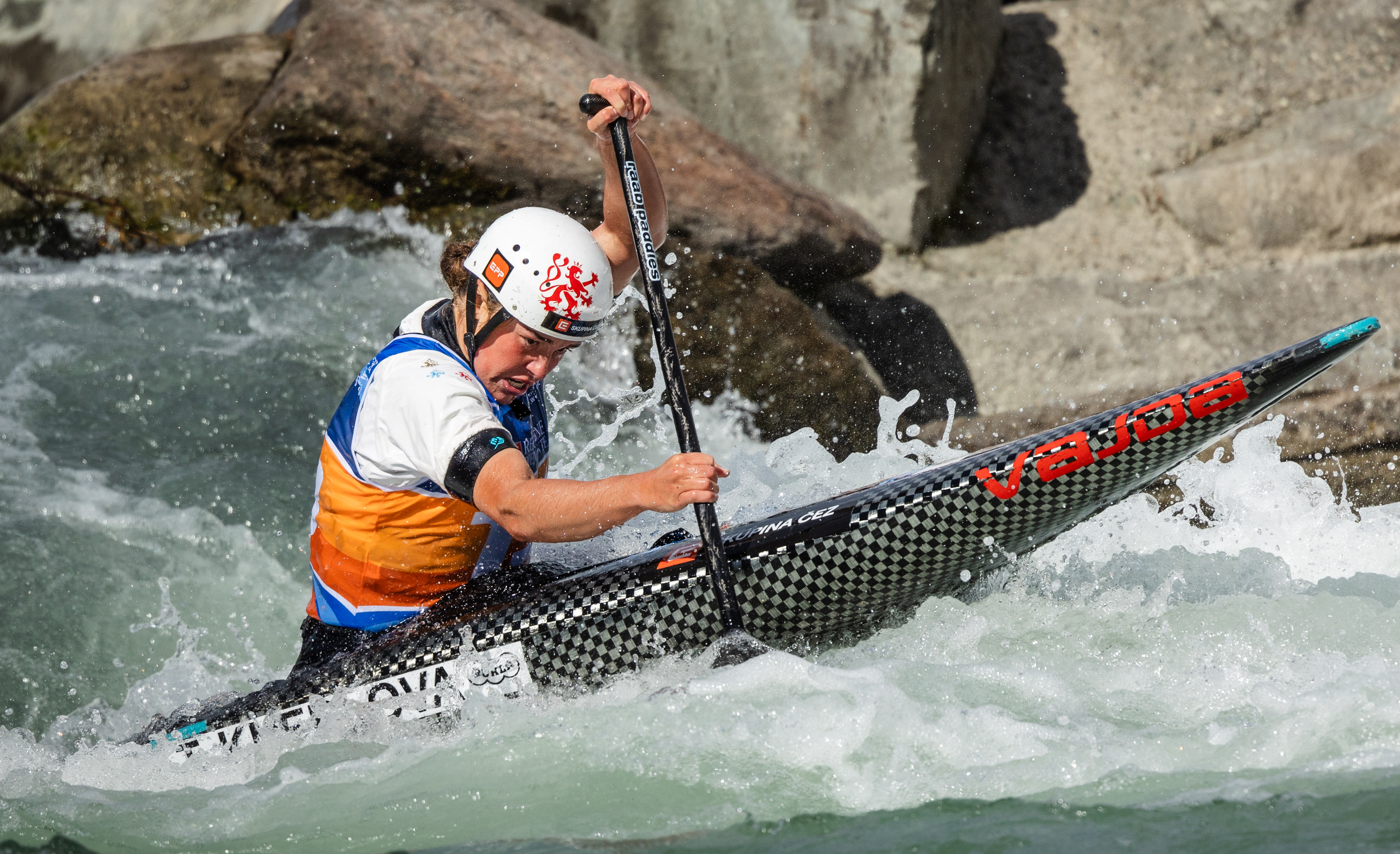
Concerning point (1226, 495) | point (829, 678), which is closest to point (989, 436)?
point (1226, 495)

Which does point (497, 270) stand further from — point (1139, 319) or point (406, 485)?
point (1139, 319)

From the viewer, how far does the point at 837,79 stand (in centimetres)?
896

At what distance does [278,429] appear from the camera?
6691 millimetres

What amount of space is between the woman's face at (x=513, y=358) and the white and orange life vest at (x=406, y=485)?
0.05 metres

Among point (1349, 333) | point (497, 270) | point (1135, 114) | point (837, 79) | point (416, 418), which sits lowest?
point (1349, 333)

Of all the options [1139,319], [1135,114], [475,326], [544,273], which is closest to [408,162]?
[475,326]

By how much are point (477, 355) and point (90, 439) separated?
385 centimetres

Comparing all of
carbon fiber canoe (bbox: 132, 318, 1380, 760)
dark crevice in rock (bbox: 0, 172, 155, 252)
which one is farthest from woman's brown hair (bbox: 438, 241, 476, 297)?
dark crevice in rock (bbox: 0, 172, 155, 252)

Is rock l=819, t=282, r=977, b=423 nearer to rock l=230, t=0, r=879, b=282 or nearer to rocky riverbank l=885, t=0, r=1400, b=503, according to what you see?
rocky riverbank l=885, t=0, r=1400, b=503

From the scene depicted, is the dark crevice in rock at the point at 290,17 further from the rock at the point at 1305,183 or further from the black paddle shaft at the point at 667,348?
the rock at the point at 1305,183

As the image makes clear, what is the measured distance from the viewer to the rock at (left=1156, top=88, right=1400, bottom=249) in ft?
28.3

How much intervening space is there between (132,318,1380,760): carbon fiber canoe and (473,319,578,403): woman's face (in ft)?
2.33

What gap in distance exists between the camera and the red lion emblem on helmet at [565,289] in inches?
138

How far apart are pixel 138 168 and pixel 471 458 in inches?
214
